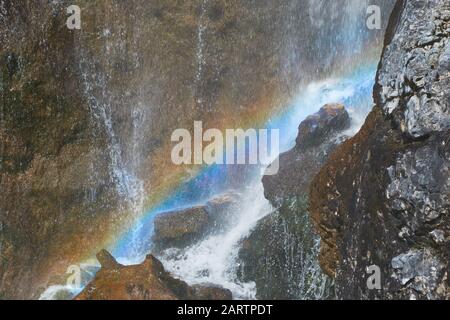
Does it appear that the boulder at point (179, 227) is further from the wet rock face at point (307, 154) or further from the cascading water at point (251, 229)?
the wet rock face at point (307, 154)

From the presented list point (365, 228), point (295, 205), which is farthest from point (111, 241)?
point (365, 228)

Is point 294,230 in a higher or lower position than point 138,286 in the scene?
higher

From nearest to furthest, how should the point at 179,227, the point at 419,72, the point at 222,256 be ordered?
the point at 419,72 → the point at 222,256 → the point at 179,227

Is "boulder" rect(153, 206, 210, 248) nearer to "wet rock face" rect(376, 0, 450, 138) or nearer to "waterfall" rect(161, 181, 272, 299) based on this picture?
"waterfall" rect(161, 181, 272, 299)

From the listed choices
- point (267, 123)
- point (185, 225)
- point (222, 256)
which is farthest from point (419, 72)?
point (267, 123)

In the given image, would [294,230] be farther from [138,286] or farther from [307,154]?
[138,286]

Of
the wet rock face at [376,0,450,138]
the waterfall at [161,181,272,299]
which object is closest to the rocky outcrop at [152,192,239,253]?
the waterfall at [161,181,272,299]

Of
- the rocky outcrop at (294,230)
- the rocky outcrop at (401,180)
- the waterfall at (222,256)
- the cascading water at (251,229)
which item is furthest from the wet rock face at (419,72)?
the waterfall at (222,256)
